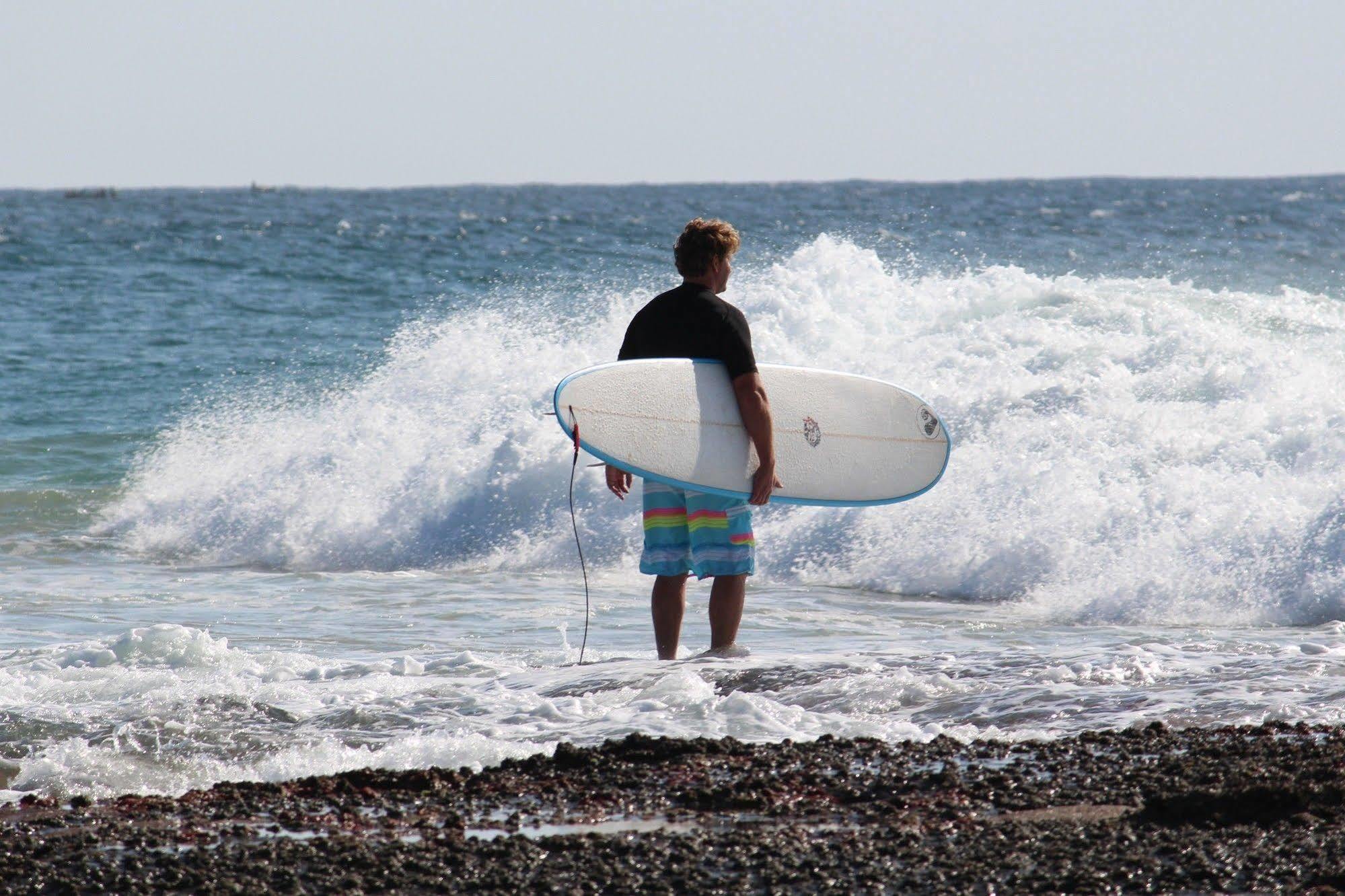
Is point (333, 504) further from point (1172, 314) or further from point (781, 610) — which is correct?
point (1172, 314)

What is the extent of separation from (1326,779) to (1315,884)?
0.67 m

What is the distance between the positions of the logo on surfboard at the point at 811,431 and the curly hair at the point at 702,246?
101 centimetres

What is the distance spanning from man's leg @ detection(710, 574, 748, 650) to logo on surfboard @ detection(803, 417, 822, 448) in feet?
2.55

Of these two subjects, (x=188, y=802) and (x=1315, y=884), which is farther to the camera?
(x=188, y=802)

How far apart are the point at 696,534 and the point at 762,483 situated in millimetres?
312

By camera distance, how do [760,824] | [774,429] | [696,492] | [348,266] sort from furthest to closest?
[348,266] → [774,429] → [696,492] → [760,824]

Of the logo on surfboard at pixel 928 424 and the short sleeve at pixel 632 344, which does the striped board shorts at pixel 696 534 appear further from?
the logo on surfboard at pixel 928 424

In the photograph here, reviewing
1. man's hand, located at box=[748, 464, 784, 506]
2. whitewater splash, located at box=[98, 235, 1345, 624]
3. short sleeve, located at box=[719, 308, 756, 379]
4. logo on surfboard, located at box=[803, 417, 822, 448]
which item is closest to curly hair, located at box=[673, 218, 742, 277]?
short sleeve, located at box=[719, 308, 756, 379]

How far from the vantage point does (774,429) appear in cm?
582

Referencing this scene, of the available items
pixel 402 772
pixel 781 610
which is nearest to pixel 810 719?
pixel 402 772

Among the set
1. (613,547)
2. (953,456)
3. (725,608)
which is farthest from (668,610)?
(953,456)

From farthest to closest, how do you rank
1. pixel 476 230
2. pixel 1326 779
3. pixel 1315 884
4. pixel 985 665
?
1. pixel 476 230
2. pixel 985 665
3. pixel 1326 779
4. pixel 1315 884

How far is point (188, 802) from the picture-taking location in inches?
154

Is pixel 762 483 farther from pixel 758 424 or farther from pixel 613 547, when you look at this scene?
pixel 613 547
